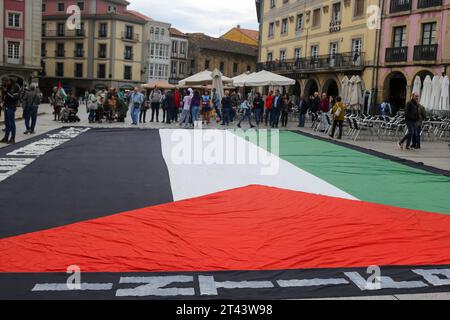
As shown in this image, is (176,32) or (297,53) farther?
(176,32)

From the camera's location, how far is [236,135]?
59.8 feet

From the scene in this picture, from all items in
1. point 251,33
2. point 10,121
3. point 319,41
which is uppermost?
point 251,33

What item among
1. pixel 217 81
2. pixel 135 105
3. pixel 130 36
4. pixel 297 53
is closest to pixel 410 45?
pixel 297 53

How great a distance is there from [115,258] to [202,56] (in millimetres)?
66246

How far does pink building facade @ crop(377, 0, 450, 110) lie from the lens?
1152 inches

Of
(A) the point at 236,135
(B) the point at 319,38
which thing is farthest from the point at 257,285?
(B) the point at 319,38

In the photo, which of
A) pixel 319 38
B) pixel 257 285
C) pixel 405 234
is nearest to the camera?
pixel 257 285

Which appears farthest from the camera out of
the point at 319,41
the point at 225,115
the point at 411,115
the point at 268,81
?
the point at 319,41

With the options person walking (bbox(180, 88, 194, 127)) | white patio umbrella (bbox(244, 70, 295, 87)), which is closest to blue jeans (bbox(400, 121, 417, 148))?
person walking (bbox(180, 88, 194, 127))

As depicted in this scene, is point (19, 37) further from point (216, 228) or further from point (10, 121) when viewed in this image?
point (216, 228)

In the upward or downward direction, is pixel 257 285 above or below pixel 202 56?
below

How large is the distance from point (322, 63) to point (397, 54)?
7.26m

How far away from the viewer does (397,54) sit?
32.2 m

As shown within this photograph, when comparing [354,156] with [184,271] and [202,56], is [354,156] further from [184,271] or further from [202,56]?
[202,56]
